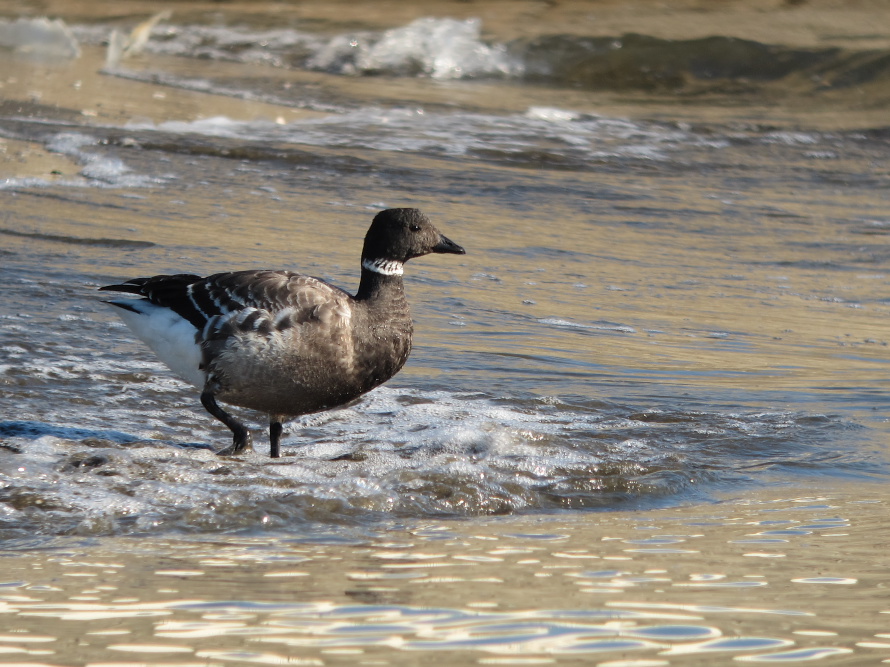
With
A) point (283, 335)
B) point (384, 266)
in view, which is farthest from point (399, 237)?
point (283, 335)

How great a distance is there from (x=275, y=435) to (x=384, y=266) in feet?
3.29

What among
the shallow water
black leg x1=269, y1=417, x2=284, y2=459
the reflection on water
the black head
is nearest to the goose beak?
the black head

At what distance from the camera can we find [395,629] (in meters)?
3.75

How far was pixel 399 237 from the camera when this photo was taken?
6.45m

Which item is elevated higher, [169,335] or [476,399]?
[169,335]

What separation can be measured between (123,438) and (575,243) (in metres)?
5.73

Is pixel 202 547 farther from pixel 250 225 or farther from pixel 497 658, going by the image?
pixel 250 225

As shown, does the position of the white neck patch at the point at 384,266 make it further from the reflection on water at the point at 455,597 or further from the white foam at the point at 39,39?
the white foam at the point at 39,39

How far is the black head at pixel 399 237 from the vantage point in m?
6.41

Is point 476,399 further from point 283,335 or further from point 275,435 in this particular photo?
point 283,335

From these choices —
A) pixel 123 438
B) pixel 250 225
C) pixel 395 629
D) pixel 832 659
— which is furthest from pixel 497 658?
pixel 250 225

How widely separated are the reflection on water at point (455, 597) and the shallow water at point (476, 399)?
0.05ft

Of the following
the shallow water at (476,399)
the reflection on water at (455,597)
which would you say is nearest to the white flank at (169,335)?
the shallow water at (476,399)

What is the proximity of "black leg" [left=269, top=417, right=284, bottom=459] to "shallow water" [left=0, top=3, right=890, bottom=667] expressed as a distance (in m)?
0.14
